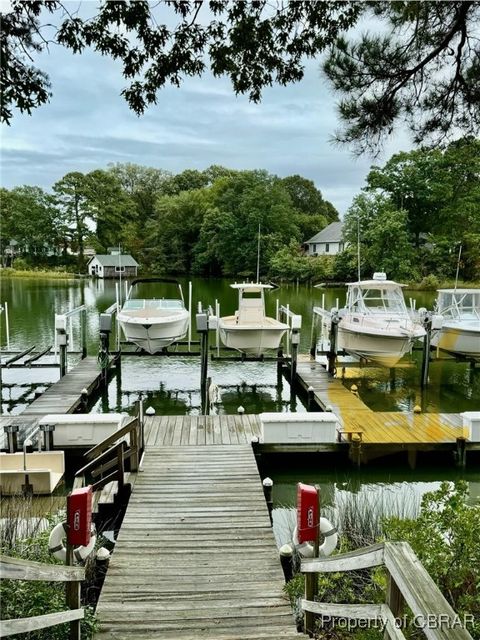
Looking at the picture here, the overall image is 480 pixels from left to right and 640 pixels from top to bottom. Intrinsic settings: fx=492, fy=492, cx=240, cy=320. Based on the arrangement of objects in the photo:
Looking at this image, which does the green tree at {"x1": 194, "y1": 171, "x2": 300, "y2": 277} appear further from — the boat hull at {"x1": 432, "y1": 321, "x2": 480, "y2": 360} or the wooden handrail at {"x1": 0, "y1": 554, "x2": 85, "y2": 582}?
the wooden handrail at {"x1": 0, "y1": 554, "x2": 85, "y2": 582}

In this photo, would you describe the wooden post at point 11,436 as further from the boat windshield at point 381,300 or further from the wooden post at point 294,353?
the boat windshield at point 381,300

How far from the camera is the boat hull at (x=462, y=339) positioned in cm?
1405

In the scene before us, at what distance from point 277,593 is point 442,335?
12.6 meters

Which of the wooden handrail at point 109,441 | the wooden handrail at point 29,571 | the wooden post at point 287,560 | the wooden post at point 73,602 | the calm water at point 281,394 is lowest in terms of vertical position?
the calm water at point 281,394

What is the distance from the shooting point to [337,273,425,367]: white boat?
1318 centimetres

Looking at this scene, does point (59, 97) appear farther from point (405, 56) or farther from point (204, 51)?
point (405, 56)

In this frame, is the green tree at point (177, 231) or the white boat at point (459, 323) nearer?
the white boat at point (459, 323)

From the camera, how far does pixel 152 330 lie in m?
13.3

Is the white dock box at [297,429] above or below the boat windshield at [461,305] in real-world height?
below

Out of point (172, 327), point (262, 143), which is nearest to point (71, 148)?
point (262, 143)

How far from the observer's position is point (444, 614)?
1.62 metres

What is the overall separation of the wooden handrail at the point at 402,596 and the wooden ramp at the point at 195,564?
1.22m

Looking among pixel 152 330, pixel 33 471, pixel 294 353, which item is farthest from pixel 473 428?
pixel 152 330

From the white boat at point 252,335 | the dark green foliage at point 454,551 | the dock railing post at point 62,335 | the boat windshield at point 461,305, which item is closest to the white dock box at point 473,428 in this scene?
the dark green foliage at point 454,551
